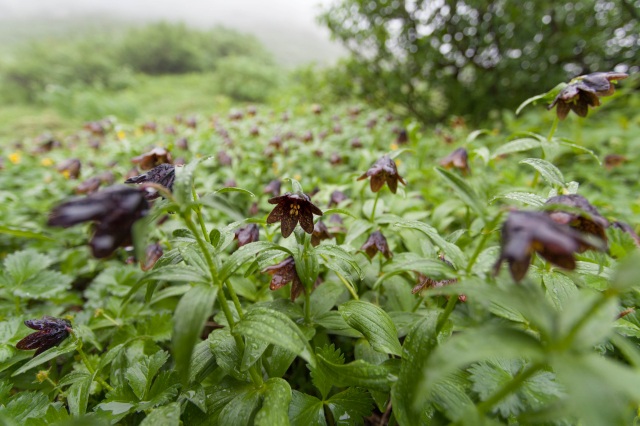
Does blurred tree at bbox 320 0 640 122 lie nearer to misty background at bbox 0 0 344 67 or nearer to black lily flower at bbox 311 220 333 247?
black lily flower at bbox 311 220 333 247

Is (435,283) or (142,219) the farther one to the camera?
(435,283)

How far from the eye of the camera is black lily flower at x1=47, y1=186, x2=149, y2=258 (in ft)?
1.69

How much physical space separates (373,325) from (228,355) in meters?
0.40

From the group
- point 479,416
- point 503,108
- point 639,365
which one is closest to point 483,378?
point 479,416

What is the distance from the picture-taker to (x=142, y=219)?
Answer: 0.56 meters

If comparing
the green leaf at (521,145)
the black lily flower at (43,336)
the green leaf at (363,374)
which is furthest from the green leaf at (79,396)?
the green leaf at (521,145)

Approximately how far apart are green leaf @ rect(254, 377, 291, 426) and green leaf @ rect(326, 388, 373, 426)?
0.14 meters

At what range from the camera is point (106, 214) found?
0.54m

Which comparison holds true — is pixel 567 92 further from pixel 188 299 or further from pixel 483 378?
pixel 188 299

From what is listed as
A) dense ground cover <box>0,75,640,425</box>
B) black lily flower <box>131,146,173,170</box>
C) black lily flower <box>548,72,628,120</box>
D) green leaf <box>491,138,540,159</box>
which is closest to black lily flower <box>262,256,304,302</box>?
dense ground cover <box>0,75,640,425</box>

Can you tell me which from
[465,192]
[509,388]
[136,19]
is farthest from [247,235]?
[136,19]

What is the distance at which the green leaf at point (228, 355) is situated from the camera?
0.80 m

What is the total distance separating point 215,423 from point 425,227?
73 centimetres

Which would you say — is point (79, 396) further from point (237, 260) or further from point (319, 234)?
point (319, 234)
